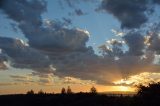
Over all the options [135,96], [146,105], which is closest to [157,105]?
[146,105]

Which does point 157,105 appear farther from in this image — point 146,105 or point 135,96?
point 135,96

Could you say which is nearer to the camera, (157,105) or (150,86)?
(157,105)

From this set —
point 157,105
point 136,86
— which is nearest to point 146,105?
point 157,105

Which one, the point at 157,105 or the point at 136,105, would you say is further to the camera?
the point at 136,105

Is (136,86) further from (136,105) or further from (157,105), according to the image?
(157,105)

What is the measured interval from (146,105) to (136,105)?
9055mm

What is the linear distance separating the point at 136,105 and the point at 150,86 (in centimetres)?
651

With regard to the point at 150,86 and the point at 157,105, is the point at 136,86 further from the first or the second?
the point at 157,105

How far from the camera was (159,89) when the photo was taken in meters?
126

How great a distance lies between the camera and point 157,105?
393 ft

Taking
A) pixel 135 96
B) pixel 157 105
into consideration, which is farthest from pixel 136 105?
pixel 157 105

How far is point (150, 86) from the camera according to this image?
129m

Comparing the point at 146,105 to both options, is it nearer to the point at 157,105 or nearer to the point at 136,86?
the point at 157,105

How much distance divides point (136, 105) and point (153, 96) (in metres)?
6.37
